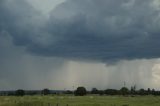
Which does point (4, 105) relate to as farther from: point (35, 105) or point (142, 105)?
point (142, 105)

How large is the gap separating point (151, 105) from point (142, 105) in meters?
2.08

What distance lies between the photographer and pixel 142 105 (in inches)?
3561

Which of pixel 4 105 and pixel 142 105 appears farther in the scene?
pixel 142 105

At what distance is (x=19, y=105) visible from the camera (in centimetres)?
8225

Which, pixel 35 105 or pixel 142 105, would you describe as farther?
pixel 142 105

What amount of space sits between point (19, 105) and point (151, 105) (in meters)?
30.6

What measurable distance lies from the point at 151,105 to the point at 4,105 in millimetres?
33739

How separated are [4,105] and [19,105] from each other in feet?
10.4

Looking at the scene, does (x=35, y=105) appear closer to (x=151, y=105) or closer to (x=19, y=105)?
(x=19, y=105)

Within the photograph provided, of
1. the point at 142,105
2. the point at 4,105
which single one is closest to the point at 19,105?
the point at 4,105

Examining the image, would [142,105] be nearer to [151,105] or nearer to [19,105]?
[151,105]

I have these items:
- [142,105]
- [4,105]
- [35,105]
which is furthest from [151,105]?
[4,105]

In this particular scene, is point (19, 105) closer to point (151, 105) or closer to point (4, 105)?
point (4, 105)

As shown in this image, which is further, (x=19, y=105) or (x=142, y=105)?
(x=142, y=105)
